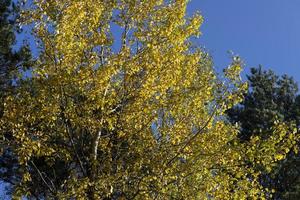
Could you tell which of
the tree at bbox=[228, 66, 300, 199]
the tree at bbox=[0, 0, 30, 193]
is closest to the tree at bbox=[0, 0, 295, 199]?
the tree at bbox=[0, 0, 30, 193]

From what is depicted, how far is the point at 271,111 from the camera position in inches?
1273

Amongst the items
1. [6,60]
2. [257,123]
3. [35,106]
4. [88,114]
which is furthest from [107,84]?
[257,123]

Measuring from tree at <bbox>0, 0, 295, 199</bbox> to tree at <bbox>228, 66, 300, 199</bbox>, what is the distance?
1858 centimetres

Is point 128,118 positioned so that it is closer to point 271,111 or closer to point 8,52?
point 8,52

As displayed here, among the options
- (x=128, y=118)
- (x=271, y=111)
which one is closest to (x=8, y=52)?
(x=128, y=118)

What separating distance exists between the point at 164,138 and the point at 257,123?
73.9 feet

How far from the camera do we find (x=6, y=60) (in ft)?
69.2

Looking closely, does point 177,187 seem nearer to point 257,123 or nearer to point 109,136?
point 109,136

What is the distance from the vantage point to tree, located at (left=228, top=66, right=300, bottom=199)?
98.3 ft

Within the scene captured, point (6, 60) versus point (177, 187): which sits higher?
point (6, 60)

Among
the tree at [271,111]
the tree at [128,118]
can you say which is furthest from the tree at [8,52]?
the tree at [271,111]

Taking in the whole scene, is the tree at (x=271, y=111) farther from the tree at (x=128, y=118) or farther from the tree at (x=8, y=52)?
the tree at (x=128, y=118)

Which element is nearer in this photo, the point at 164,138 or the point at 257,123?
the point at 164,138

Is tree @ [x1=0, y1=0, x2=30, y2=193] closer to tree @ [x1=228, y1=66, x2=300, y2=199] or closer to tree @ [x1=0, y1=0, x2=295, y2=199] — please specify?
tree @ [x1=0, y1=0, x2=295, y2=199]
